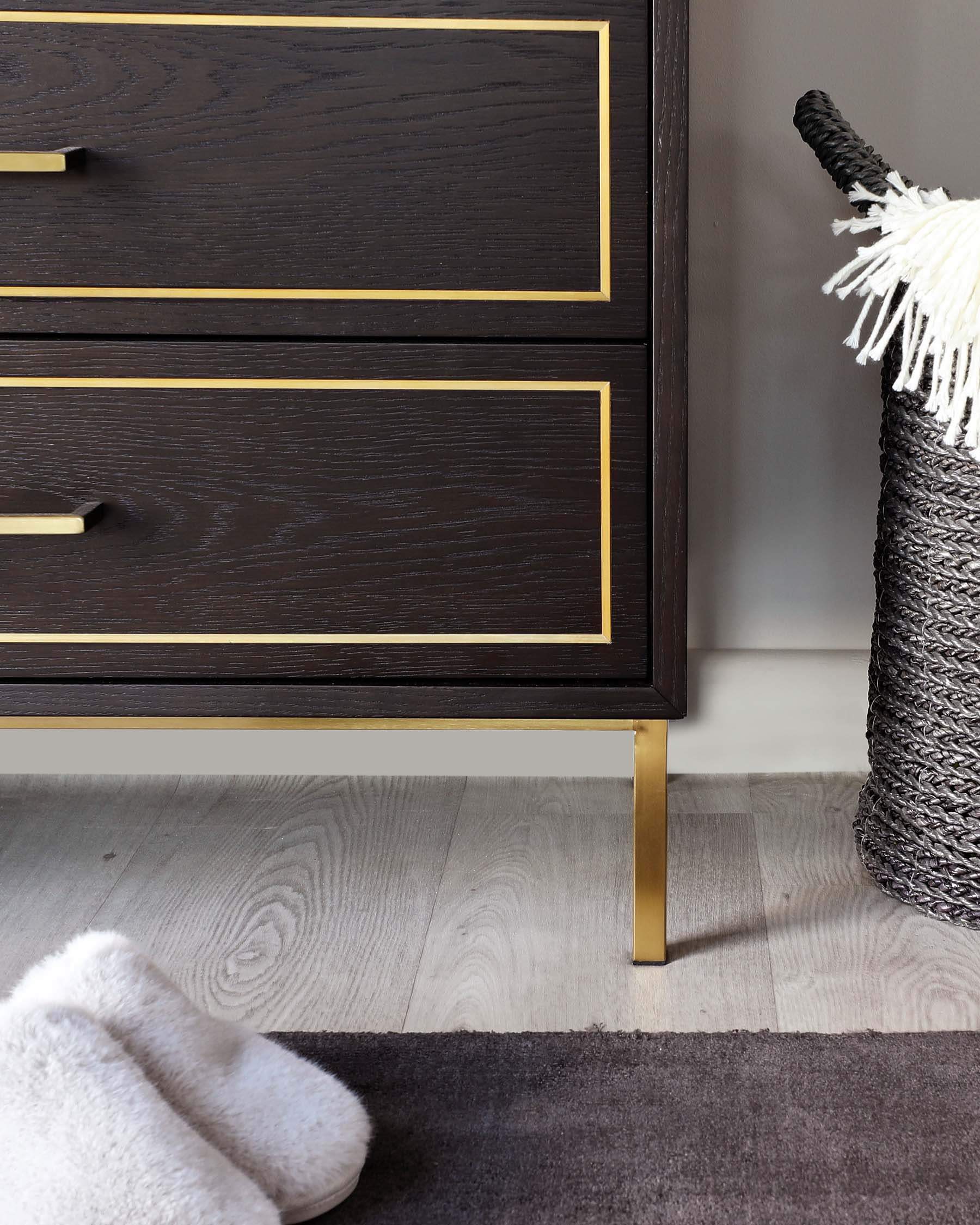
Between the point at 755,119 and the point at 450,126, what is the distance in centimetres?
45

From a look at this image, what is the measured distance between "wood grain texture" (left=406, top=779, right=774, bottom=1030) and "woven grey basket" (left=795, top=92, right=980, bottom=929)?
0.12 metres

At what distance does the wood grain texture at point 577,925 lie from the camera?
2.57ft

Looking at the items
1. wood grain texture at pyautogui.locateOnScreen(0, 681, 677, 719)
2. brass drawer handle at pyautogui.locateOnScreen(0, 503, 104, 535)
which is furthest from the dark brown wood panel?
brass drawer handle at pyautogui.locateOnScreen(0, 503, 104, 535)

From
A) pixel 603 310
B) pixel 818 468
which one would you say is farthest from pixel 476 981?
pixel 818 468

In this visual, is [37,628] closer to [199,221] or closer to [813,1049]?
[199,221]

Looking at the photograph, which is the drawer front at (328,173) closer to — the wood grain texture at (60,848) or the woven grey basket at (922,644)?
the woven grey basket at (922,644)

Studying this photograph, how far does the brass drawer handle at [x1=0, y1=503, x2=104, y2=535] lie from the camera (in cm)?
72

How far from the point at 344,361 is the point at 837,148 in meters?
0.38

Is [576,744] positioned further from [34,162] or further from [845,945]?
[34,162]

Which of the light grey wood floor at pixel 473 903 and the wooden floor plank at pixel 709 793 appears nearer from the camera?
the light grey wood floor at pixel 473 903

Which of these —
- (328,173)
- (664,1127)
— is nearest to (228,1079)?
(664,1127)

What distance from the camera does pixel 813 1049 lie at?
0.73 metres

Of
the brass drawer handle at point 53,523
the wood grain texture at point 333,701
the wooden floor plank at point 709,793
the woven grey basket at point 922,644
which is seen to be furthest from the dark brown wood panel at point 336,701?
the wooden floor plank at point 709,793

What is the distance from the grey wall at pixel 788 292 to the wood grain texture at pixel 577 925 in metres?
0.22
